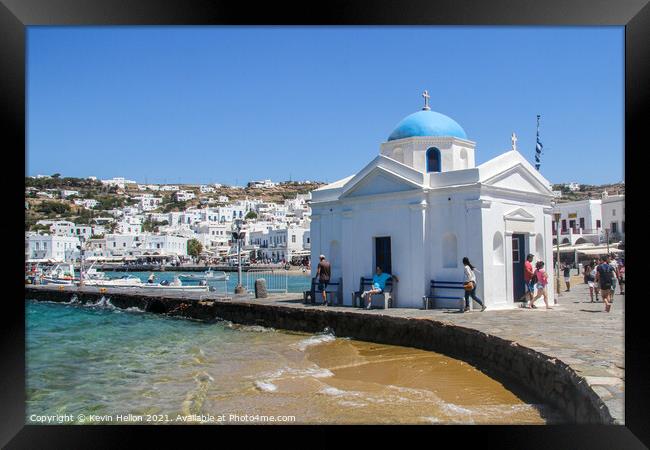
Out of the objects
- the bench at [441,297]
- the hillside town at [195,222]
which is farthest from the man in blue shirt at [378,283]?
the hillside town at [195,222]

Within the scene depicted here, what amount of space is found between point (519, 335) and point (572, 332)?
36.8 inches

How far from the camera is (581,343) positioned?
802 centimetres

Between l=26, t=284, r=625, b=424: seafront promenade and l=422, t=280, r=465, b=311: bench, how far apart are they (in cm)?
56

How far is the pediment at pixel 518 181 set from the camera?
43.3 ft

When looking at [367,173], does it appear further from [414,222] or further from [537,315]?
[537,315]

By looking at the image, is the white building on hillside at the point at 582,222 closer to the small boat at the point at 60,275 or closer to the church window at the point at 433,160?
the church window at the point at 433,160

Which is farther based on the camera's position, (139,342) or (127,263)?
(127,263)

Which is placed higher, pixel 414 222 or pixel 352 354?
pixel 414 222

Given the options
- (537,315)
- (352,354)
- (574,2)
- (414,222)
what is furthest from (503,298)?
(574,2)

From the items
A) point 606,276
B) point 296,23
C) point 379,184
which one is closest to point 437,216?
point 379,184

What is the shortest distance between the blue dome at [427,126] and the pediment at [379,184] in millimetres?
1657

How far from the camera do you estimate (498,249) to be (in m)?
13.3

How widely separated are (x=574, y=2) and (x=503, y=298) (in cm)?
881

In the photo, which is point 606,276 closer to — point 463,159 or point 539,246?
point 539,246
